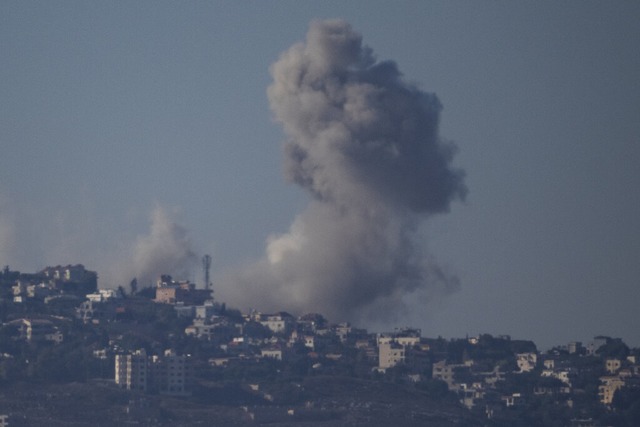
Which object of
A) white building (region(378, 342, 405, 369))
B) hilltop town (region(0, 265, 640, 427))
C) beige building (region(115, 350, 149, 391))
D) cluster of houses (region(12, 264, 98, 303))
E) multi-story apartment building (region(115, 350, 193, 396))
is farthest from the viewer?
cluster of houses (region(12, 264, 98, 303))

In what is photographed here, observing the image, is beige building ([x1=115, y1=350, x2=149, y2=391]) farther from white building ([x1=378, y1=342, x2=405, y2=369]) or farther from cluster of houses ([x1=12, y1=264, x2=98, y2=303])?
cluster of houses ([x1=12, y1=264, x2=98, y2=303])

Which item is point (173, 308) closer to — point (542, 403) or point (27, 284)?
point (27, 284)

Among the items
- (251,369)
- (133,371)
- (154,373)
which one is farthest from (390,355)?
(133,371)

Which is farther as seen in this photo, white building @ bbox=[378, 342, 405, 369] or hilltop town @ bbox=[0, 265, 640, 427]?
white building @ bbox=[378, 342, 405, 369]

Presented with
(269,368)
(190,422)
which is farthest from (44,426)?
(269,368)

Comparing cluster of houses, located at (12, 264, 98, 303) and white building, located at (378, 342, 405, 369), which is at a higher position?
cluster of houses, located at (12, 264, 98, 303)

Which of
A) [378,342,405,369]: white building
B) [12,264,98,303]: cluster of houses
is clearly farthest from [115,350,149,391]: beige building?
[12,264,98,303]: cluster of houses

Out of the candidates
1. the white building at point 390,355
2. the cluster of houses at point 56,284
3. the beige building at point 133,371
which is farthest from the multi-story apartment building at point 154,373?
the cluster of houses at point 56,284

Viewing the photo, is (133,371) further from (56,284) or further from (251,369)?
(56,284)

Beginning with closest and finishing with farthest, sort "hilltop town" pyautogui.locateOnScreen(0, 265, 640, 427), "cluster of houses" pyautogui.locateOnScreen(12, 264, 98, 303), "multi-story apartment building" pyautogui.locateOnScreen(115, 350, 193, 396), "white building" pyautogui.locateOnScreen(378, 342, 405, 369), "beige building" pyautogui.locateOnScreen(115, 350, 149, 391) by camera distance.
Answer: "hilltop town" pyautogui.locateOnScreen(0, 265, 640, 427) → "beige building" pyautogui.locateOnScreen(115, 350, 149, 391) → "multi-story apartment building" pyautogui.locateOnScreen(115, 350, 193, 396) → "white building" pyautogui.locateOnScreen(378, 342, 405, 369) → "cluster of houses" pyautogui.locateOnScreen(12, 264, 98, 303)

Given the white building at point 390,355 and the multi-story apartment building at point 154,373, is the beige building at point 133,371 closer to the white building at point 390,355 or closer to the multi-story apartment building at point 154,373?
the multi-story apartment building at point 154,373
